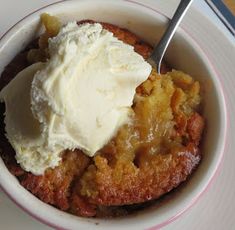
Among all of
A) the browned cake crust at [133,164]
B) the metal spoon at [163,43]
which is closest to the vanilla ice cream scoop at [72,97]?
the browned cake crust at [133,164]

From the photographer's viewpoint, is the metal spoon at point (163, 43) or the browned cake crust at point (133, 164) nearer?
the browned cake crust at point (133, 164)

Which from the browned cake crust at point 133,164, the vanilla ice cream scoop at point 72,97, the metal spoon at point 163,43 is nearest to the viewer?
the vanilla ice cream scoop at point 72,97

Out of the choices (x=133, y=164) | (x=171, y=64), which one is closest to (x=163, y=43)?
(x=171, y=64)

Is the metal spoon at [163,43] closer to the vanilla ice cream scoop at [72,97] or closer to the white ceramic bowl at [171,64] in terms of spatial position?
the white ceramic bowl at [171,64]

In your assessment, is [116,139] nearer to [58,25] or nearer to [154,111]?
[154,111]

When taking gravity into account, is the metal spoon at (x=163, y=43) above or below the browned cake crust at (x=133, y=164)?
above

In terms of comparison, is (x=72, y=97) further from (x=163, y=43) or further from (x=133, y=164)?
(x=163, y=43)

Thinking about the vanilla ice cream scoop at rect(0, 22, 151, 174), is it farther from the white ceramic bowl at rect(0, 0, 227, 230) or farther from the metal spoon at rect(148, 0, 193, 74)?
the metal spoon at rect(148, 0, 193, 74)
